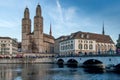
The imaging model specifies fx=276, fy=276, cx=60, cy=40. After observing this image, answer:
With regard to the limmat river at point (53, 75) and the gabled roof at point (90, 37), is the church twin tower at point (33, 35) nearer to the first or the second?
the gabled roof at point (90, 37)

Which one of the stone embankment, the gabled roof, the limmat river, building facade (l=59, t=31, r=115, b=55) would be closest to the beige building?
the stone embankment

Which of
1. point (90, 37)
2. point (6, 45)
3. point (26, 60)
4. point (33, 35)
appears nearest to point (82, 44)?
point (90, 37)

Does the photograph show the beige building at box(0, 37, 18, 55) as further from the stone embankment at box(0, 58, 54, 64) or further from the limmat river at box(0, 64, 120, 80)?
the limmat river at box(0, 64, 120, 80)

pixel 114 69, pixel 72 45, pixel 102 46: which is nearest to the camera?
pixel 114 69

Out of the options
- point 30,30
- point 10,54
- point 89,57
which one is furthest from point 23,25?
point 89,57

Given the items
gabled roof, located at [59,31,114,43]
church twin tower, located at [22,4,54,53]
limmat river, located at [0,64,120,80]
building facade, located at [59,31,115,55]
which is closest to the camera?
limmat river, located at [0,64,120,80]

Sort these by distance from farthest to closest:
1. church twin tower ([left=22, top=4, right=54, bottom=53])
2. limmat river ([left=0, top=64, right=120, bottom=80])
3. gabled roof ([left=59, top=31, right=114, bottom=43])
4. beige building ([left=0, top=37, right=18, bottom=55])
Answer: church twin tower ([left=22, top=4, right=54, bottom=53]) → beige building ([left=0, top=37, right=18, bottom=55]) → gabled roof ([left=59, top=31, right=114, bottom=43]) → limmat river ([left=0, top=64, right=120, bottom=80])

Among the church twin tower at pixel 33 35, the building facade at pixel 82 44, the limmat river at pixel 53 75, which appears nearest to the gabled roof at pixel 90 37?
the building facade at pixel 82 44

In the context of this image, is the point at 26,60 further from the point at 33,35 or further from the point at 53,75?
the point at 53,75

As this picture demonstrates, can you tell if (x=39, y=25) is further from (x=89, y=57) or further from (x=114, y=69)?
(x=114, y=69)

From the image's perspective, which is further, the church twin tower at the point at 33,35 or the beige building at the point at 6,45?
the church twin tower at the point at 33,35

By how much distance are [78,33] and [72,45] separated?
702cm

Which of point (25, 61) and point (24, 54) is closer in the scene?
point (25, 61)

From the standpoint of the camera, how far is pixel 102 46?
147250 millimetres
